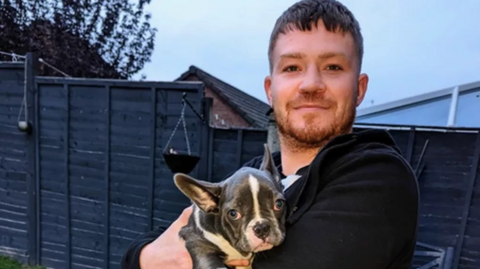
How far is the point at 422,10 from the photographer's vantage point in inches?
226

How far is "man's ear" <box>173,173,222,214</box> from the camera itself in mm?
1357

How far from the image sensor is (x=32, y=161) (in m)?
5.44

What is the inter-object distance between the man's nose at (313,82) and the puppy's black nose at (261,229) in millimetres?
534

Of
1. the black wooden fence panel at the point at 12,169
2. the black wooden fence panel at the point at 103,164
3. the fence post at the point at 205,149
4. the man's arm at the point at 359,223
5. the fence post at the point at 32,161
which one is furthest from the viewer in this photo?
the black wooden fence panel at the point at 12,169

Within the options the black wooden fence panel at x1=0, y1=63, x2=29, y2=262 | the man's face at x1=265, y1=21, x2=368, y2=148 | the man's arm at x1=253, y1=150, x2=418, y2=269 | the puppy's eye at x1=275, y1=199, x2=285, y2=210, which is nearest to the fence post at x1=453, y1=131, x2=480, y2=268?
the man's face at x1=265, y1=21, x2=368, y2=148

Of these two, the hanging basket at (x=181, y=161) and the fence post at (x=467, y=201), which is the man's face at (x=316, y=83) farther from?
the fence post at (x=467, y=201)

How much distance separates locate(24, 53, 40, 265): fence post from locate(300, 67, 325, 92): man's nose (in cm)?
483

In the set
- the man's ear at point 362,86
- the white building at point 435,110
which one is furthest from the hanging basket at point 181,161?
the white building at point 435,110

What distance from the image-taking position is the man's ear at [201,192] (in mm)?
1357

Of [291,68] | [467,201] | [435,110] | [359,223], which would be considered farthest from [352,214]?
[435,110]

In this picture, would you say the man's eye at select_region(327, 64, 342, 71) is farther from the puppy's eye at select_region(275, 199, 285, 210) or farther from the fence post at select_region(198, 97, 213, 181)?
the fence post at select_region(198, 97, 213, 181)

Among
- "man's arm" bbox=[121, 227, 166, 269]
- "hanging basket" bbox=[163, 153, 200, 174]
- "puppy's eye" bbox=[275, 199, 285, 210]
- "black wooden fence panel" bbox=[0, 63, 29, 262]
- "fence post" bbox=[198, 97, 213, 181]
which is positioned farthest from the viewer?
"black wooden fence panel" bbox=[0, 63, 29, 262]

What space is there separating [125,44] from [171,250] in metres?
8.88

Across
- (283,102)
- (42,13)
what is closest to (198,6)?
(42,13)
